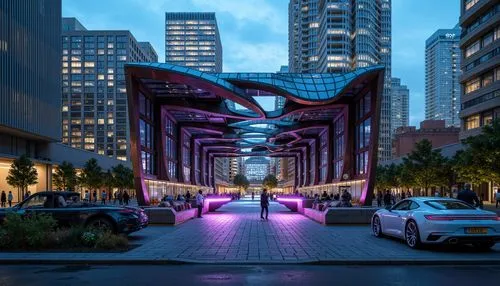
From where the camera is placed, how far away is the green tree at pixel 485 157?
26.7m

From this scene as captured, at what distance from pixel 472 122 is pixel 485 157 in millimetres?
44900

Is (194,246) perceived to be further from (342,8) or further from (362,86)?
(342,8)

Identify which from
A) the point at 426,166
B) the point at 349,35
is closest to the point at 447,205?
the point at 426,166

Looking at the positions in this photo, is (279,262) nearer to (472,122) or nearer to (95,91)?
(472,122)

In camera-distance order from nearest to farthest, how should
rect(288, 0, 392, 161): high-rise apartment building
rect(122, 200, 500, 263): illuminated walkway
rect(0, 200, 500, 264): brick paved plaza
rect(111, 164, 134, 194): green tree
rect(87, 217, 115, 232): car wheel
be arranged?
rect(0, 200, 500, 264): brick paved plaza < rect(122, 200, 500, 263): illuminated walkway < rect(87, 217, 115, 232): car wheel < rect(111, 164, 134, 194): green tree < rect(288, 0, 392, 161): high-rise apartment building

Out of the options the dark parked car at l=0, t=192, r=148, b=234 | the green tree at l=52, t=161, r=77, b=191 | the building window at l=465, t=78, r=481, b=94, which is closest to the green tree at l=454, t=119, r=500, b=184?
the dark parked car at l=0, t=192, r=148, b=234

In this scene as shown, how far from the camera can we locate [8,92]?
46.3 m

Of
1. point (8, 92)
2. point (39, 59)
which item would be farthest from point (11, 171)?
point (39, 59)

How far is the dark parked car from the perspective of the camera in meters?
15.1

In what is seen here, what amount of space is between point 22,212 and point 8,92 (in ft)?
116

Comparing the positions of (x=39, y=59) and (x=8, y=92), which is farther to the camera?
(x=39, y=59)

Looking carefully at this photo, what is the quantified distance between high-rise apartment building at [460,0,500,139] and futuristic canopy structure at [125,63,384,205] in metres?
19.4

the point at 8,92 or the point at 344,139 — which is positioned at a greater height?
the point at 8,92

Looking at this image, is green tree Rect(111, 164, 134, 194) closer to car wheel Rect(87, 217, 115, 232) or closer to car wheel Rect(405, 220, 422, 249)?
car wheel Rect(87, 217, 115, 232)
